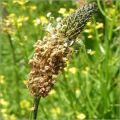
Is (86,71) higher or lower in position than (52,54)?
lower

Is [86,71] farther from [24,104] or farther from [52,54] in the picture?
[52,54]

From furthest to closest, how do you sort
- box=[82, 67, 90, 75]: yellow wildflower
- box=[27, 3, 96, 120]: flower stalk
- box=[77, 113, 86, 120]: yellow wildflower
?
box=[82, 67, 90, 75]: yellow wildflower
box=[77, 113, 86, 120]: yellow wildflower
box=[27, 3, 96, 120]: flower stalk

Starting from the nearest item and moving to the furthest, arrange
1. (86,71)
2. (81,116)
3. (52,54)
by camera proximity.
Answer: (52,54) < (81,116) < (86,71)

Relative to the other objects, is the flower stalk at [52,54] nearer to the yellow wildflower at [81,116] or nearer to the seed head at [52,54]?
the seed head at [52,54]

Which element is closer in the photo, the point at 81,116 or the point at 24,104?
the point at 81,116

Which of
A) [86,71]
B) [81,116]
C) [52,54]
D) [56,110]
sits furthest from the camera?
[56,110]

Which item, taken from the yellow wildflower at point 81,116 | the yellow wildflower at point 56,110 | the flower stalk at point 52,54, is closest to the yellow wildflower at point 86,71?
the yellow wildflower at point 81,116

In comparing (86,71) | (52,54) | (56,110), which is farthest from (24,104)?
(52,54)

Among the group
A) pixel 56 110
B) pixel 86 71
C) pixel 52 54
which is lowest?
pixel 56 110

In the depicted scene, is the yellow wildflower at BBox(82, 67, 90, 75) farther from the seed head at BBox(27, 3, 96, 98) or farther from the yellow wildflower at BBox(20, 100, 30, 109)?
the seed head at BBox(27, 3, 96, 98)

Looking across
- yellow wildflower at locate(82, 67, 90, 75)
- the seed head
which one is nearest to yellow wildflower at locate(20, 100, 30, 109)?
yellow wildflower at locate(82, 67, 90, 75)

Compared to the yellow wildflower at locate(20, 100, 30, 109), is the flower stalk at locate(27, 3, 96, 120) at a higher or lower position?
higher

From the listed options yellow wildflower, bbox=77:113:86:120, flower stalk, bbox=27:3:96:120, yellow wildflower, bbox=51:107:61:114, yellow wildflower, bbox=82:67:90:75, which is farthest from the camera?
yellow wildflower, bbox=51:107:61:114
